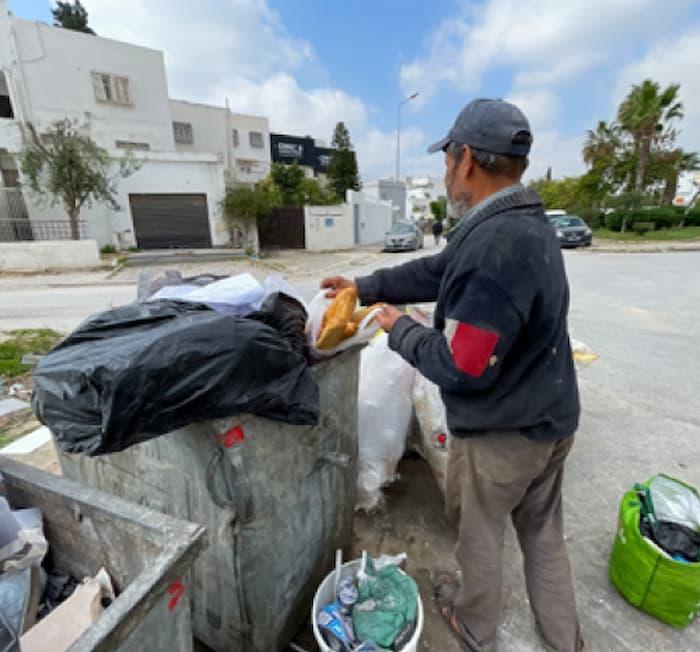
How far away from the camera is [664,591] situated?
1676 mm

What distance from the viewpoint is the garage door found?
1603 cm

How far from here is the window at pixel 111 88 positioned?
17422 millimetres

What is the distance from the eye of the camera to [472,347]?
3.84 feet

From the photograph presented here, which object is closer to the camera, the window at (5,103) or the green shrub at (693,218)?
the window at (5,103)

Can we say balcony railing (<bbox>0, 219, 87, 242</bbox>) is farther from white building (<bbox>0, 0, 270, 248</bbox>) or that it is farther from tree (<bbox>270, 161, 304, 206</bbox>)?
tree (<bbox>270, 161, 304, 206</bbox>)

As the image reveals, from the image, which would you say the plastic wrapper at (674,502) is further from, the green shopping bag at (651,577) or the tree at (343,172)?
the tree at (343,172)

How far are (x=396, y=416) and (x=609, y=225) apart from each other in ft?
85.8

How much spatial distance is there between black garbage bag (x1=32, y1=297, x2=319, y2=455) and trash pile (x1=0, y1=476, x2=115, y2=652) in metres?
0.29

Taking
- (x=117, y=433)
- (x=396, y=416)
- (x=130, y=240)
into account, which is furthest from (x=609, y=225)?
(x=117, y=433)

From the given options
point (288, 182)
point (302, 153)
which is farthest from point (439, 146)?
point (302, 153)

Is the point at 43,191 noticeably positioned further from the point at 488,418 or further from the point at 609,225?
the point at 609,225

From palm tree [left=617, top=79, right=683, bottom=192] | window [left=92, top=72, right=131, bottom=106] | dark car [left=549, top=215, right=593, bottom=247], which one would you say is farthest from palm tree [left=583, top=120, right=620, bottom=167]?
window [left=92, top=72, right=131, bottom=106]

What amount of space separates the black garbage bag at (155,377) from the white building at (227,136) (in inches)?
855

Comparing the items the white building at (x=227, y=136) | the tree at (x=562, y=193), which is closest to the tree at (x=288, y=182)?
the white building at (x=227, y=136)
